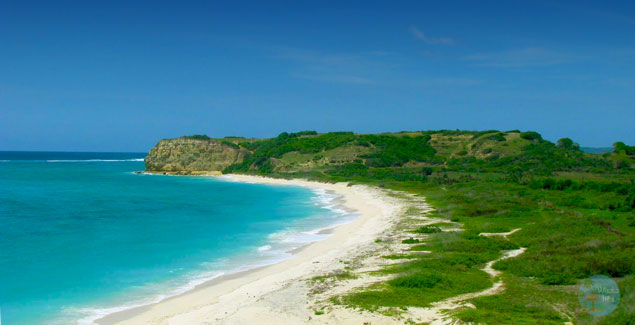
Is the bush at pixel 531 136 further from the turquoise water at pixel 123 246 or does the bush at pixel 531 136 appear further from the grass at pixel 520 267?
the grass at pixel 520 267

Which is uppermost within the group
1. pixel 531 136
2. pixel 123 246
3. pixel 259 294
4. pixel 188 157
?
pixel 531 136

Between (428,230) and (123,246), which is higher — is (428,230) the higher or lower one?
the higher one

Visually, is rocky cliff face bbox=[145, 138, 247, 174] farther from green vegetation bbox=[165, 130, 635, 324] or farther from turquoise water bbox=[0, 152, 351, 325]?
turquoise water bbox=[0, 152, 351, 325]

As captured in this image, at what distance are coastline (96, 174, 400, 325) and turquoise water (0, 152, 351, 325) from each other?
1.05 metres

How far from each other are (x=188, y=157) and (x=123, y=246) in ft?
343

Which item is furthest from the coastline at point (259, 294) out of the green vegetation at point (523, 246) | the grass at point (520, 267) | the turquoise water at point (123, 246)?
the grass at point (520, 267)

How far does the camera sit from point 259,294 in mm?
17266

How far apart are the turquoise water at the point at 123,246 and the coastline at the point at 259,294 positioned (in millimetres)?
1053

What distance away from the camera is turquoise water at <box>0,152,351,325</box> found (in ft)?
Answer: 59.5

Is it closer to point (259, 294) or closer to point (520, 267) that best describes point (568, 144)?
point (520, 267)

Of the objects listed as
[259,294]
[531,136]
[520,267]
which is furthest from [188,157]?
[520,267]

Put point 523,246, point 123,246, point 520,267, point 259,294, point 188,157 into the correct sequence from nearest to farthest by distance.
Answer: point 259,294 → point 520,267 → point 523,246 → point 123,246 → point 188,157

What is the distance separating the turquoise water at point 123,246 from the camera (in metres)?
18.1

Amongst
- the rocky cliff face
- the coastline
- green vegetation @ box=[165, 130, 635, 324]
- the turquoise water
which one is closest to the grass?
green vegetation @ box=[165, 130, 635, 324]
